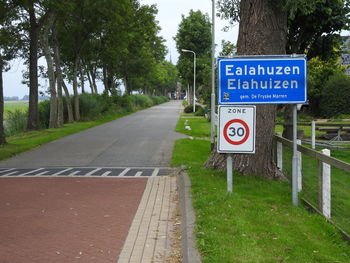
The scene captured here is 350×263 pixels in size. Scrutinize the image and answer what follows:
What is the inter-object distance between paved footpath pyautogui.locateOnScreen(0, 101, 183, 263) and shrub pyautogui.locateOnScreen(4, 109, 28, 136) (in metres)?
14.1

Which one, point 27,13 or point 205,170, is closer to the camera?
point 205,170

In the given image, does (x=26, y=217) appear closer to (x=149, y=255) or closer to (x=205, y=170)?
(x=149, y=255)

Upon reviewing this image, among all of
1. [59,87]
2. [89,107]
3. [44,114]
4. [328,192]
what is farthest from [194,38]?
[328,192]

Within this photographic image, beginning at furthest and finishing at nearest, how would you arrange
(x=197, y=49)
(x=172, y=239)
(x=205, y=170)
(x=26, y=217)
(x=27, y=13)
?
1. (x=197, y=49)
2. (x=27, y=13)
3. (x=205, y=170)
4. (x=26, y=217)
5. (x=172, y=239)

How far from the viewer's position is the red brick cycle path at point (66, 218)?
5484 millimetres

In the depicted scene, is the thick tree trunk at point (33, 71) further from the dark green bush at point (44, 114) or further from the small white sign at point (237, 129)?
the small white sign at point (237, 129)

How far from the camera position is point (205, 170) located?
1060 centimetres

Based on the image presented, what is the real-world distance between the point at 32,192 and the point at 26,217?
7.29 feet

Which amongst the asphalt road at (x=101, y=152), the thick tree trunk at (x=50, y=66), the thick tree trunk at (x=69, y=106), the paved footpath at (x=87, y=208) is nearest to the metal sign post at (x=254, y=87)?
the paved footpath at (x=87, y=208)

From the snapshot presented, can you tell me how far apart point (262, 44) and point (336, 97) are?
26597 mm

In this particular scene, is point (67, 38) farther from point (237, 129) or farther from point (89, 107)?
Answer: point (237, 129)

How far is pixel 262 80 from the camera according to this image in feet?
24.0

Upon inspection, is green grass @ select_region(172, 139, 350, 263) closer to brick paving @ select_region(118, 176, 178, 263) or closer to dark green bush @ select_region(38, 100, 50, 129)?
brick paving @ select_region(118, 176, 178, 263)

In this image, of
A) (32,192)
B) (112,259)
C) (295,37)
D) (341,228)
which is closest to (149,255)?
(112,259)
